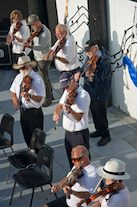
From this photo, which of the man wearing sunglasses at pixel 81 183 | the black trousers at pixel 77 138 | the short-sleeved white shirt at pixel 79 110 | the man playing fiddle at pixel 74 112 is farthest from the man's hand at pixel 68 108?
the man wearing sunglasses at pixel 81 183

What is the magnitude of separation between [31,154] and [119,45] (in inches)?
126

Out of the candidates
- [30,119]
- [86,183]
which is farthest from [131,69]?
[86,183]

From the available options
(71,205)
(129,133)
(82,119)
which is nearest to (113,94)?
(129,133)

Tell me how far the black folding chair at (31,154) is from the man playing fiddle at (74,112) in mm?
490

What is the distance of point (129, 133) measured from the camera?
627cm

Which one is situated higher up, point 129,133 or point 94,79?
point 94,79

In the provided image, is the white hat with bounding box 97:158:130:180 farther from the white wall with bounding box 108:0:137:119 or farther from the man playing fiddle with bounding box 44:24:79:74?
the man playing fiddle with bounding box 44:24:79:74

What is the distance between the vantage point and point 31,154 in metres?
5.11

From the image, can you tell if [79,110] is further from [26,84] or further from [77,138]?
[26,84]

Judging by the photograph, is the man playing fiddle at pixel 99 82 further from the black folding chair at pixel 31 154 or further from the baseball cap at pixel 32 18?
Result: the baseball cap at pixel 32 18

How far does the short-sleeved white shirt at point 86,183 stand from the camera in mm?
3662

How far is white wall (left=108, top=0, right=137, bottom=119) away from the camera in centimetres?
629

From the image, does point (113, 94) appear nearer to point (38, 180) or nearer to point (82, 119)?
point (82, 119)

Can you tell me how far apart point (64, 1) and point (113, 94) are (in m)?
3.11
